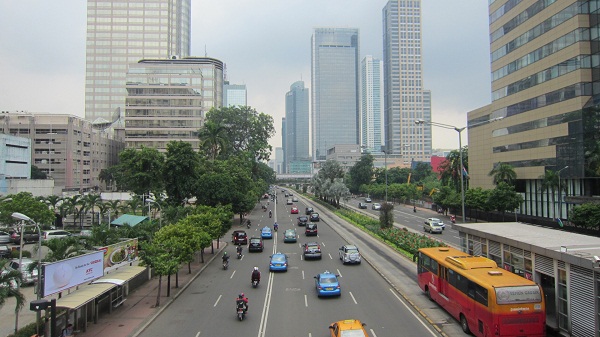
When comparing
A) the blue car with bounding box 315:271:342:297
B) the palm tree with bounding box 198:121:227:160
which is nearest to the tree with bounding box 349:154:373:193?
the palm tree with bounding box 198:121:227:160

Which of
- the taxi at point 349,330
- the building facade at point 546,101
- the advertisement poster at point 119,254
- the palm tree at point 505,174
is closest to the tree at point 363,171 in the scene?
the building facade at point 546,101

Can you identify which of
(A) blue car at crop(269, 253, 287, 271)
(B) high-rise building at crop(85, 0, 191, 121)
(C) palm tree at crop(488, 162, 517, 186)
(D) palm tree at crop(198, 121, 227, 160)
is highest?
(B) high-rise building at crop(85, 0, 191, 121)

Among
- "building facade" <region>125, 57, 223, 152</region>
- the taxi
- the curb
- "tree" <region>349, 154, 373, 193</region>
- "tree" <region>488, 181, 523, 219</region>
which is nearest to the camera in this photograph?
the taxi

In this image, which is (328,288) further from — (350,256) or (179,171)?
(179,171)

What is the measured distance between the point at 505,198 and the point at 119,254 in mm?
49995

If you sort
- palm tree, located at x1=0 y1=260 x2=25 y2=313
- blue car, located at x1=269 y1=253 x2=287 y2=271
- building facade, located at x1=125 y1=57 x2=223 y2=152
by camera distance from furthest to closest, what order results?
1. building facade, located at x1=125 y1=57 x2=223 y2=152
2. blue car, located at x1=269 y1=253 x2=287 y2=271
3. palm tree, located at x1=0 y1=260 x2=25 y2=313

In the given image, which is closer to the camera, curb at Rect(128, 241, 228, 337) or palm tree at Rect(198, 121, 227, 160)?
curb at Rect(128, 241, 228, 337)

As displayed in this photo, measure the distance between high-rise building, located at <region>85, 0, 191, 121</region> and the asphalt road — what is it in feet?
393

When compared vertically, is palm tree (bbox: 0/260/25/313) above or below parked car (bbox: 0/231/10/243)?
above

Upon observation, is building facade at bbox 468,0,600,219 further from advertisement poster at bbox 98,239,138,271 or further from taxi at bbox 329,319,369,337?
advertisement poster at bbox 98,239,138,271

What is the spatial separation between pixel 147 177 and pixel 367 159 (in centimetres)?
9099

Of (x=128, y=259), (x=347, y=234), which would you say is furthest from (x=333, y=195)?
(x=128, y=259)

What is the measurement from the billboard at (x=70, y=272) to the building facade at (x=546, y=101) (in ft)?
114

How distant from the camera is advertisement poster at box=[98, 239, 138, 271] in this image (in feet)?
71.4
